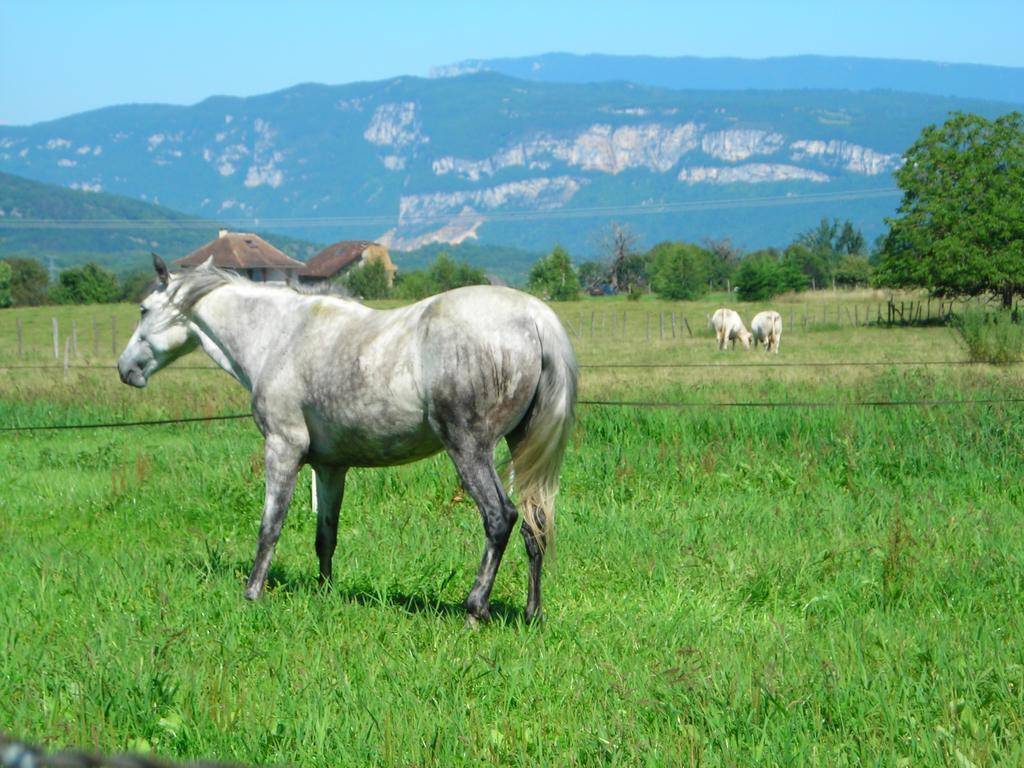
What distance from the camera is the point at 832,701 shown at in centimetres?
454

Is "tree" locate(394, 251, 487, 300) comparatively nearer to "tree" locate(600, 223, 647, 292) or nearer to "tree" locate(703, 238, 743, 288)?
"tree" locate(600, 223, 647, 292)

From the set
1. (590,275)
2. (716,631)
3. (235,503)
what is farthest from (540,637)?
(590,275)

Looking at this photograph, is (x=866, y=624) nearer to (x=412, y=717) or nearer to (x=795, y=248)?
(x=412, y=717)

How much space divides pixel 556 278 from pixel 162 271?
88195 millimetres

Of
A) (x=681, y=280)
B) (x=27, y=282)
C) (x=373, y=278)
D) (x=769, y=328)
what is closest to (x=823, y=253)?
(x=681, y=280)

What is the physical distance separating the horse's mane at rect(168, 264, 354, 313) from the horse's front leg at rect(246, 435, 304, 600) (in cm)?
106

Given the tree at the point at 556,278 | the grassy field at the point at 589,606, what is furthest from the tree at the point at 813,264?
the grassy field at the point at 589,606

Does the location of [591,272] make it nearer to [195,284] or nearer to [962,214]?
[962,214]

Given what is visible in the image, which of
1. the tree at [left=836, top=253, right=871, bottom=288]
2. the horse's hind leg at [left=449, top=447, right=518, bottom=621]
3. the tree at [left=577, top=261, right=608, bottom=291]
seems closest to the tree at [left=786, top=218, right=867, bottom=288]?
the tree at [left=836, top=253, right=871, bottom=288]

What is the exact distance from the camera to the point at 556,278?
95.0 m

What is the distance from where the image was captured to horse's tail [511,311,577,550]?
20.4 feet

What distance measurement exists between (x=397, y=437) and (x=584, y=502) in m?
3.21

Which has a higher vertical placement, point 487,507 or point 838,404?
point 487,507

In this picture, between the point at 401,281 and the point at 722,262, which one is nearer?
the point at 401,281
